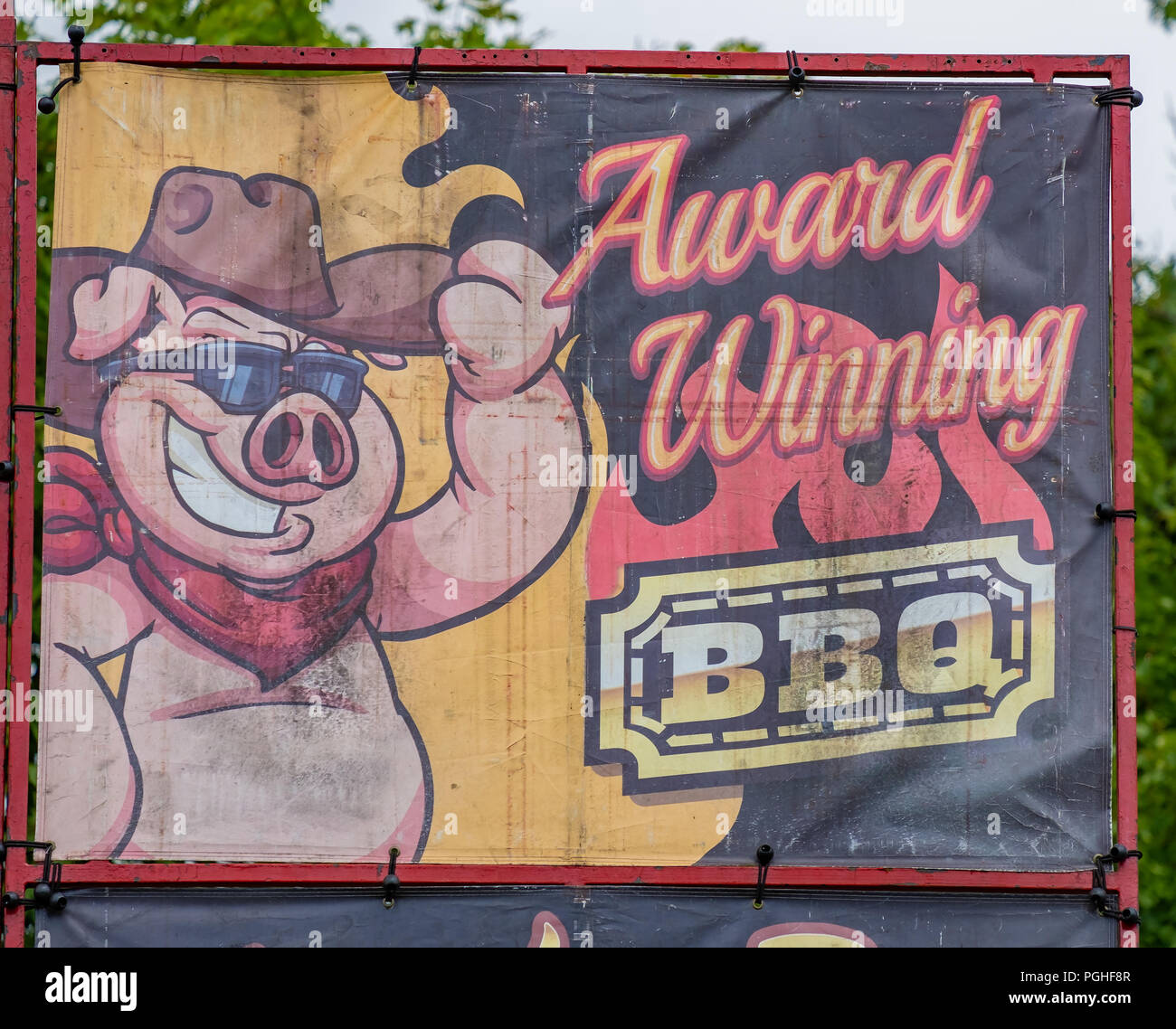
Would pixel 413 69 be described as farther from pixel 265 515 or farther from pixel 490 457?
pixel 265 515

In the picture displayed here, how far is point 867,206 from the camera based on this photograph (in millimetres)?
7285

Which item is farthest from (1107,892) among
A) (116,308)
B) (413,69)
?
(116,308)

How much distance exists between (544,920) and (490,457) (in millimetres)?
2454

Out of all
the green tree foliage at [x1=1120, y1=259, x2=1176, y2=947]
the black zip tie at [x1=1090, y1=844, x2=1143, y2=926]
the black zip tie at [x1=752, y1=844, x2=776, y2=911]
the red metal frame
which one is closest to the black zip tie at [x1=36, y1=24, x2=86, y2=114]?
the red metal frame

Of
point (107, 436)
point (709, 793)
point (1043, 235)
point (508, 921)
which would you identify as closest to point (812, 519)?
point (709, 793)

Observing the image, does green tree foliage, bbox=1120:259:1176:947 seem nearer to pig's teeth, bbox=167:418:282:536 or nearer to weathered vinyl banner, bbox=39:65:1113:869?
weathered vinyl banner, bbox=39:65:1113:869

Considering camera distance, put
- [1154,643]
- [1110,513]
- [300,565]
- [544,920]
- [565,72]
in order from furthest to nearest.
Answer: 1. [1154,643]
2. [565,72]
3. [1110,513]
4. [300,565]
5. [544,920]

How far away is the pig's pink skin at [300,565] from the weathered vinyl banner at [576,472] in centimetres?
2

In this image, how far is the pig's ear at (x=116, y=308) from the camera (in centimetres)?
706

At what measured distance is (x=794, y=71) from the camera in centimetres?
732

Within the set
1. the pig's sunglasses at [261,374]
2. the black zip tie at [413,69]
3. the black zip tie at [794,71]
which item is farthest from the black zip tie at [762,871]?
the black zip tie at [413,69]

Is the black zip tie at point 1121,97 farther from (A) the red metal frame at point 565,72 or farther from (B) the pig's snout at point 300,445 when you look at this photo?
(B) the pig's snout at point 300,445

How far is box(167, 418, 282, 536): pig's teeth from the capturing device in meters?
7.01

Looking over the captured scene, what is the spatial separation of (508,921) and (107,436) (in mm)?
3325
